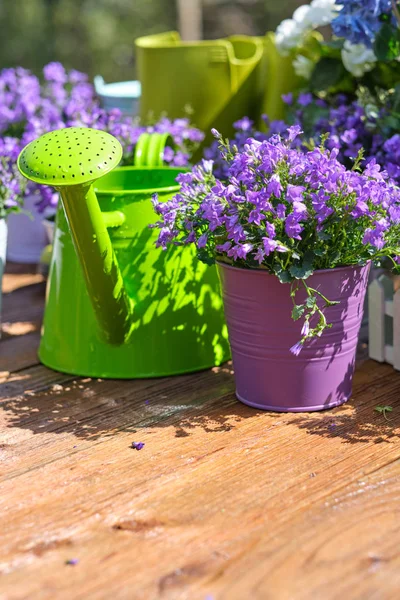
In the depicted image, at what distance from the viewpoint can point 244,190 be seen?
50.3 inches

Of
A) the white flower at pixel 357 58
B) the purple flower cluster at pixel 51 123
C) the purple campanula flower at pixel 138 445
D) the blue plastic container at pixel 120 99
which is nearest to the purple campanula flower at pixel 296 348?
the purple campanula flower at pixel 138 445

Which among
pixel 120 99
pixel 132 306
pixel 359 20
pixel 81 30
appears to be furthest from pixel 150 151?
pixel 81 30

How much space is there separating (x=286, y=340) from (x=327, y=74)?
837 millimetres

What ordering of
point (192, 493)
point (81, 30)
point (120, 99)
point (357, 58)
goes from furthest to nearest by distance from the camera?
point (81, 30), point (120, 99), point (357, 58), point (192, 493)

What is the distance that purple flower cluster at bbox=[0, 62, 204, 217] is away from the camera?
1774mm

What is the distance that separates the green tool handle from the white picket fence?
45cm

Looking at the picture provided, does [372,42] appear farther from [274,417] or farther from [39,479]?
[39,479]

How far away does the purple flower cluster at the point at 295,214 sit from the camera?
1.21 metres

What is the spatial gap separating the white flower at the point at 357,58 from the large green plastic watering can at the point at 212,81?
0.27 meters

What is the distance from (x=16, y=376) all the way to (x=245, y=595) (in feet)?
2.60

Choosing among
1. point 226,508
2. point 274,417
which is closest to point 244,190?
point 274,417

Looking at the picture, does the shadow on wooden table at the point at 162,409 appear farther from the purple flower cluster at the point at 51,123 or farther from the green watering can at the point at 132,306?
the purple flower cluster at the point at 51,123

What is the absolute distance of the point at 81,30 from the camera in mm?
5207

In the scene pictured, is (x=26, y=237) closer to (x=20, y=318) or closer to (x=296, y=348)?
(x=20, y=318)
